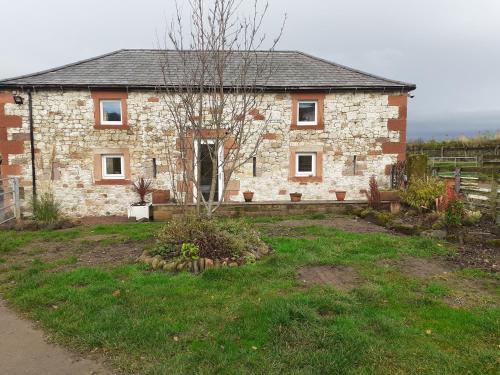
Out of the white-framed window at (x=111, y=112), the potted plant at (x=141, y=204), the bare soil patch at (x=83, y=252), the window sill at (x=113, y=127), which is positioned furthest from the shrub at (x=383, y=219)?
the white-framed window at (x=111, y=112)

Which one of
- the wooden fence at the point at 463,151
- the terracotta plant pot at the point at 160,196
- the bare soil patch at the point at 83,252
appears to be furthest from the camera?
the wooden fence at the point at 463,151

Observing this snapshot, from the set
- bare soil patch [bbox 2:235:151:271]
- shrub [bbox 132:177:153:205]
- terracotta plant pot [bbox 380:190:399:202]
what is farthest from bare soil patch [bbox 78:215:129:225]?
terracotta plant pot [bbox 380:190:399:202]

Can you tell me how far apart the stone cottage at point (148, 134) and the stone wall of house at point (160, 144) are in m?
0.03

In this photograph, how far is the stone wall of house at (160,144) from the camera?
37.6ft

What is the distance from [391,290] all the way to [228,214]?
6.57 meters

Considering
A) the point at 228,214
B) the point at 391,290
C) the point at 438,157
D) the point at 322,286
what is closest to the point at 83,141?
the point at 228,214

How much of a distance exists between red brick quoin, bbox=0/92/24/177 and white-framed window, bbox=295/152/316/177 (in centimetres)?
912

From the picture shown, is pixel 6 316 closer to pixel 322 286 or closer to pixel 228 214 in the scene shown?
pixel 322 286

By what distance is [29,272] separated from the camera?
5547 millimetres

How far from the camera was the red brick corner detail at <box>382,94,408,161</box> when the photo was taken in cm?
1216

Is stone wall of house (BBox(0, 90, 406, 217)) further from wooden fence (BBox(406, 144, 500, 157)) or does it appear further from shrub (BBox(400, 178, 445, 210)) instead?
wooden fence (BBox(406, 144, 500, 157))

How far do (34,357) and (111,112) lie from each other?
9.82 metres

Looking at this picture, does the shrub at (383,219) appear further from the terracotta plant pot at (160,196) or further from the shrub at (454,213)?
the terracotta plant pot at (160,196)

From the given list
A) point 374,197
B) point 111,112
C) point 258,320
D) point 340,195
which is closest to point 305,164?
point 340,195
